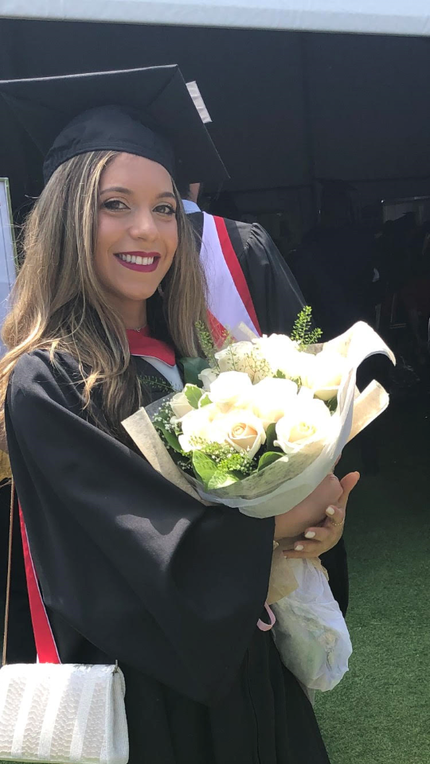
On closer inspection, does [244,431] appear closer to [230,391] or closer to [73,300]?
[230,391]

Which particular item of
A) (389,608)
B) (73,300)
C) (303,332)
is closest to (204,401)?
(303,332)

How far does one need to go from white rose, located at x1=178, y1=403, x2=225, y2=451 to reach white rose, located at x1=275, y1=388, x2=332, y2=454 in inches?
4.4

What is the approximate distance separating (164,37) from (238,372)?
2.32 metres

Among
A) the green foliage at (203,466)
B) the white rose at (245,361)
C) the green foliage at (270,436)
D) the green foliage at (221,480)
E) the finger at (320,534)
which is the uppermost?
the white rose at (245,361)

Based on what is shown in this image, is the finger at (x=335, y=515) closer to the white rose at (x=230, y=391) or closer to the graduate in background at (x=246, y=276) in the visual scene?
Result: the white rose at (x=230, y=391)

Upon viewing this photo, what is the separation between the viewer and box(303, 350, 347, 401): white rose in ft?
3.89

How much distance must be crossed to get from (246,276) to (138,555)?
51.3 inches

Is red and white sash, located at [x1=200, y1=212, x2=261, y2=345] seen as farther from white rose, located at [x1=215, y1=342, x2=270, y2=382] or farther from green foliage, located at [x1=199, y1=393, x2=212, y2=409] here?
green foliage, located at [x1=199, y1=393, x2=212, y2=409]

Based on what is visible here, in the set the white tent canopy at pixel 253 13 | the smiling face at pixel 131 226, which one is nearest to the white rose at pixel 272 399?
the smiling face at pixel 131 226

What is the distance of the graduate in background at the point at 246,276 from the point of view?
2.06 m

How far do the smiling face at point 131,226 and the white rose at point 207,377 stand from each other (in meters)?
0.31

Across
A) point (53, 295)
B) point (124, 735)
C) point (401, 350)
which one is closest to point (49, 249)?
point (53, 295)

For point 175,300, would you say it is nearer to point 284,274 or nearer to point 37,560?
point 284,274

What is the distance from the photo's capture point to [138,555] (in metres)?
1.12
